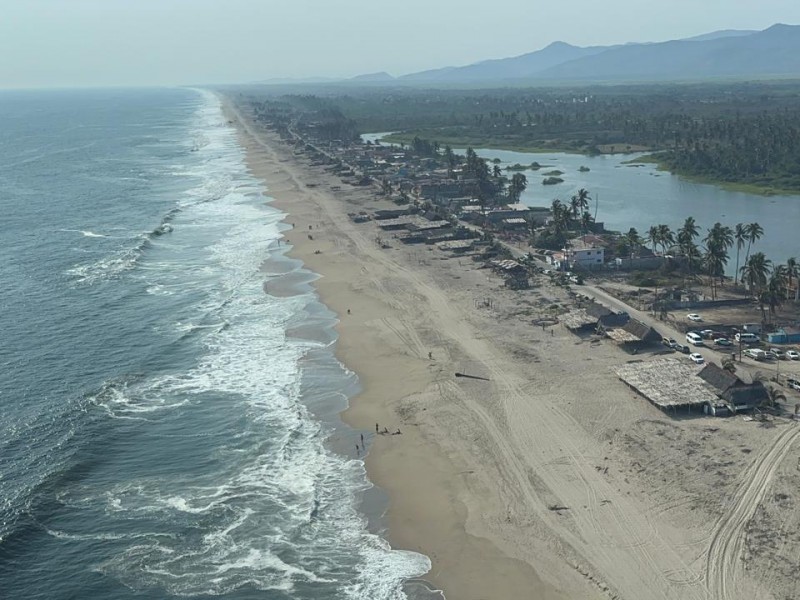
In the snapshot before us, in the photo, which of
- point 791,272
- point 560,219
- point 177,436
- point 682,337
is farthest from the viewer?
point 560,219

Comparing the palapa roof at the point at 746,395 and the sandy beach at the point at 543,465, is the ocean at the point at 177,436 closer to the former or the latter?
the sandy beach at the point at 543,465

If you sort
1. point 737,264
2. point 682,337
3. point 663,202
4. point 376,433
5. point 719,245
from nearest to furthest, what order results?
point 376,433
point 682,337
point 719,245
point 737,264
point 663,202

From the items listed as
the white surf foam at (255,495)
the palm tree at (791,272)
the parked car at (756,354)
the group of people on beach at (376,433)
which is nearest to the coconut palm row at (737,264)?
the palm tree at (791,272)

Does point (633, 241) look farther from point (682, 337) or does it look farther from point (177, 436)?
point (177, 436)

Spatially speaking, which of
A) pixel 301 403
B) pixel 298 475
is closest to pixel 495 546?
pixel 298 475

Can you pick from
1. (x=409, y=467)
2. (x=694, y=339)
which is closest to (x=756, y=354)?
(x=694, y=339)

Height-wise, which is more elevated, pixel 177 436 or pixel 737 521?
pixel 177 436

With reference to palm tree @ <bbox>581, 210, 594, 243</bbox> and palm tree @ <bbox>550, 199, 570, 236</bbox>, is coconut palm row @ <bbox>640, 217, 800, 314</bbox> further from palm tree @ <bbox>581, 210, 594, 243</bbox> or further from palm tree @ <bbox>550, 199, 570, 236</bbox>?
palm tree @ <bbox>581, 210, 594, 243</bbox>
